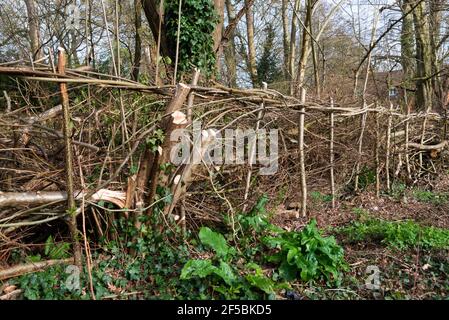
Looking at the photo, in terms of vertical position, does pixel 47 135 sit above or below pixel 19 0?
below

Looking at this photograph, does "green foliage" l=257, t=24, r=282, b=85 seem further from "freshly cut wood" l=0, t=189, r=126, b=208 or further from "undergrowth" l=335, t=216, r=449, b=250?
"freshly cut wood" l=0, t=189, r=126, b=208

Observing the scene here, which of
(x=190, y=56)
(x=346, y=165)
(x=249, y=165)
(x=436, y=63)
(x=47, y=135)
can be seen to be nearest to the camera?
(x=47, y=135)

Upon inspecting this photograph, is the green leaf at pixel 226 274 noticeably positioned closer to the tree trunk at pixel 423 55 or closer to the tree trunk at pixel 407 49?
the tree trunk at pixel 423 55

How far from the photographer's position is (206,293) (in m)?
3.08

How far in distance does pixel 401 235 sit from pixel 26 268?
3900 mm

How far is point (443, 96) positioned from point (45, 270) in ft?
35.7

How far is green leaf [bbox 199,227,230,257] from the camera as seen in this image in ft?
11.2

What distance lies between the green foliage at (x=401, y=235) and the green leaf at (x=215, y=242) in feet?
5.52

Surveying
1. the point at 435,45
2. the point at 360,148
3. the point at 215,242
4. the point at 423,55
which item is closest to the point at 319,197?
the point at 360,148

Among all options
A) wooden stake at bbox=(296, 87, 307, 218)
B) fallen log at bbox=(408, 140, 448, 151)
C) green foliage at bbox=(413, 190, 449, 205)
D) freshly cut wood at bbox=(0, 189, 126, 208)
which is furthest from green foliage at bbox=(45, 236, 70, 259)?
fallen log at bbox=(408, 140, 448, 151)

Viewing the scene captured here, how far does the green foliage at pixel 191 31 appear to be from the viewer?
7.09 m

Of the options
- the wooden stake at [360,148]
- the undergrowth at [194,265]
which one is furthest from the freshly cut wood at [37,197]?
the wooden stake at [360,148]
